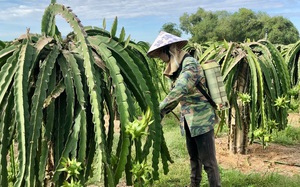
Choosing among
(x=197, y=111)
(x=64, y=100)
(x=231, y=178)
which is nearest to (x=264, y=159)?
(x=231, y=178)

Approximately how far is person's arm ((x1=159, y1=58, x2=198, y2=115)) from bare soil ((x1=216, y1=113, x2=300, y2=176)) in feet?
5.73

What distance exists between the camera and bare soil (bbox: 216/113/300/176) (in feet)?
15.1

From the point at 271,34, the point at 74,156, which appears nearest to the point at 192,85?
the point at 74,156

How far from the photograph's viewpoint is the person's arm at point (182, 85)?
9.64 feet

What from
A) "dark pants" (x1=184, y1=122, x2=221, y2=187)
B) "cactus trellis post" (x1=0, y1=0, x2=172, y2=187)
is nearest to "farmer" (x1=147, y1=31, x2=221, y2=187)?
"dark pants" (x1=184, y1=122, x2=221, y2=187)

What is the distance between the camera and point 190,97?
3346mm

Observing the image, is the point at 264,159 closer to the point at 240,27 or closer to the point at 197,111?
the point at 197,111

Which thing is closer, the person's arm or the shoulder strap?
the person's arm

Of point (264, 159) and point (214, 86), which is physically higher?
point (214, 86)

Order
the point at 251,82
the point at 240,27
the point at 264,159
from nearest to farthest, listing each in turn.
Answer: the point at 251,82 → the point at 264,159 → the point at 240,27

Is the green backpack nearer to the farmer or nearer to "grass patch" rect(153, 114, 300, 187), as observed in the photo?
the farmer

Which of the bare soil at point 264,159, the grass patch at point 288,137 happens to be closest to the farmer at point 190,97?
the bare soil at point 264,159

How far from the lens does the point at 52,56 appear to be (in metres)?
2.16

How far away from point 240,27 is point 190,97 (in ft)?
144
